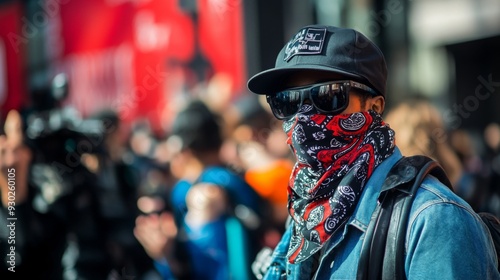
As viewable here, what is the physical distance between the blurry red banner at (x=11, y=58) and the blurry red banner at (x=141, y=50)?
1.39 feet

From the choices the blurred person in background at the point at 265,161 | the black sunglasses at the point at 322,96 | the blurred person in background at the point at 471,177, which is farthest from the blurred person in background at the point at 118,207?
the black sunglasses at the point at 322,96

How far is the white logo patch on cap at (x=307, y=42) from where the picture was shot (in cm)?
199

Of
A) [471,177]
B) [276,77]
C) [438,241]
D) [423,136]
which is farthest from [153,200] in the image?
[438,241]

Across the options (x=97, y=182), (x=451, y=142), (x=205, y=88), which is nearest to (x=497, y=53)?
(x=451, y=142)

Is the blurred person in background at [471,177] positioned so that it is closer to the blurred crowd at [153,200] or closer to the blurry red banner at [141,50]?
the blurred crowd at [153,200]

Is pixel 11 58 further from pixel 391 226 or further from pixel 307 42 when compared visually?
pixel 391 226

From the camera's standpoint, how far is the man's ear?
6.77 feet

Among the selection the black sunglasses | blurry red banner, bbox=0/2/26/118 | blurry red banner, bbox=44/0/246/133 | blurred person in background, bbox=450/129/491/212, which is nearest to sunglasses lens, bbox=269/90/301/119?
the black sunglasses

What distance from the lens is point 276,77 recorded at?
6.92ft

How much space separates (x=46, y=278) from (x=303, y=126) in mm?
2963

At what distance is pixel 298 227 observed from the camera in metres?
2.07

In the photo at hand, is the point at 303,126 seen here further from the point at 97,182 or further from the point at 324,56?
the point at 97,182

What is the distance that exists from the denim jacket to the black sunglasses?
0.90 ft

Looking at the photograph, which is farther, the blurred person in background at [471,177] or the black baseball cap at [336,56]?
the blurred person in background at [471,177]
